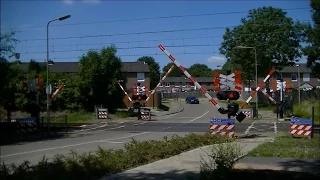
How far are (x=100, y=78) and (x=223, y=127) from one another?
25213 millimetres

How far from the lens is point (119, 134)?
2409cm

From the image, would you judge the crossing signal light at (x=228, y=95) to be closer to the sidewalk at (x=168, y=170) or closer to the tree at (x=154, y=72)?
the sidewalk at (x=168, y=170)

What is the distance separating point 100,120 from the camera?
3747cm

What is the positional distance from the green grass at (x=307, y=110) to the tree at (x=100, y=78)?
18.2 metres

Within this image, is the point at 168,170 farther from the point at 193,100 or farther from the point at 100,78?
the point at 100,78

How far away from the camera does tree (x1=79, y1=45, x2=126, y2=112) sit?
40.5 m

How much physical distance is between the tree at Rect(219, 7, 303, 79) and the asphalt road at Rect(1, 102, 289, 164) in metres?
8.14

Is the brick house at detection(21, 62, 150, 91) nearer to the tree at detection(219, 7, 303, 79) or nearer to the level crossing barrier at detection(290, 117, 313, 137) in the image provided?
the tree at detection(219, 7, 303, 79)

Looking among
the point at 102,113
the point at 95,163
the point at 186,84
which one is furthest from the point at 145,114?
the point at 95,163

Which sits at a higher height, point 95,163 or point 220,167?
point 220,167

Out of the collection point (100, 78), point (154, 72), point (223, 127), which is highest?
point (154, 72)

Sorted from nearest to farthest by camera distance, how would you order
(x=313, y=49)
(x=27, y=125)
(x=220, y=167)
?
(x=220, y=167)
(x=27, y=125)
(x=313, y=49)

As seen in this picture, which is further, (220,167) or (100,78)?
(100,78)

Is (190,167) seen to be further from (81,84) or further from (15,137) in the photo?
(81,84)
